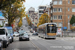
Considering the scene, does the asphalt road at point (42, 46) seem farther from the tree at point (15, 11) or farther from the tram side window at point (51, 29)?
the tree at point (15, 11)

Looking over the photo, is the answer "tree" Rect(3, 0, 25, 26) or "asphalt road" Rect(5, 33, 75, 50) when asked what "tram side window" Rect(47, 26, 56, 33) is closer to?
"asphalt road" Rect(5, 33, 75, 50)

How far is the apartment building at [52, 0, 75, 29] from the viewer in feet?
246

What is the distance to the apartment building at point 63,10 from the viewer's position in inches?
2953

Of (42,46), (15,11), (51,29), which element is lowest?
(42,46)

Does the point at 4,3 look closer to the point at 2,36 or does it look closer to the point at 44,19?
the point at 2,36

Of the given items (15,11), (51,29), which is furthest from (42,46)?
(15,11)

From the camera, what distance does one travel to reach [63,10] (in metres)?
75.4

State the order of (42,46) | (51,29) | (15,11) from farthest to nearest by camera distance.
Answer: (15,11) < (51,29) < (42,46)

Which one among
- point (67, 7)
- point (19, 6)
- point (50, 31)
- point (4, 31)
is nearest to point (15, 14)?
point (19, 6)

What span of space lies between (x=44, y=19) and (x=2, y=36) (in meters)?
63.3

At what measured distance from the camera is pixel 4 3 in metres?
21.0

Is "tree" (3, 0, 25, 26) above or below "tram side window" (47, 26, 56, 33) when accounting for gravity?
above

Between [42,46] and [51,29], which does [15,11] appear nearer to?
[51,29]

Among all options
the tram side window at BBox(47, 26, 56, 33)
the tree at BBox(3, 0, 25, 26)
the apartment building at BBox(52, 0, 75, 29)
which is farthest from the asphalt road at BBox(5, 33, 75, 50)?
the apartment building at BBox(52, 0, 75, 29)
